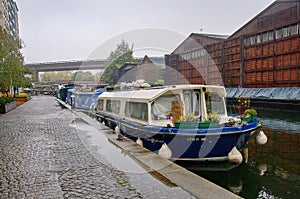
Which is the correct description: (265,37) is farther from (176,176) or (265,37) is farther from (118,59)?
(118,59)

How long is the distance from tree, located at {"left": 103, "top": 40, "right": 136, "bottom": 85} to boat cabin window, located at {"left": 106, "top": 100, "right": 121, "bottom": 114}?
39.0 metres

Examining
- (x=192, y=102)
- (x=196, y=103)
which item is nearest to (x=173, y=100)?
(x=192, y=102)

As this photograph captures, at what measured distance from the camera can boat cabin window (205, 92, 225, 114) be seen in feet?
29.6

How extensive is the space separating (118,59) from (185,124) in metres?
53.3

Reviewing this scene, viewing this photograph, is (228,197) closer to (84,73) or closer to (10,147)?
(10,147)

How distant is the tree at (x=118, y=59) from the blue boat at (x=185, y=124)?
44043 mm

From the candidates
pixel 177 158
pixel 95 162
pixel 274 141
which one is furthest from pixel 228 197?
pixel 274 141

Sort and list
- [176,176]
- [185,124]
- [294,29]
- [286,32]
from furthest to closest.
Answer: [286,32] < [294,29] < [185,124] < [176,176]

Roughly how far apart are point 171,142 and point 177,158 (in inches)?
21.6

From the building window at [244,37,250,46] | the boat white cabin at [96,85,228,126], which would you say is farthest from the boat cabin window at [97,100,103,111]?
the building window at [244,37,250,46]

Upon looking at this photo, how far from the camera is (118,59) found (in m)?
59.3

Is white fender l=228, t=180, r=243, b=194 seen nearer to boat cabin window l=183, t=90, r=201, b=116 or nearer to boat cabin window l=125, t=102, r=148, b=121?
boat cabin window l=183, t=90, r=201, b=116

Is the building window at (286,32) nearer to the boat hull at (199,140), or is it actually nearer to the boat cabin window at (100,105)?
the boat cabin window at (100,105)

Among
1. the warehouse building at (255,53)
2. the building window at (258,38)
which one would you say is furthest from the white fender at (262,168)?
the building window at (258,38)
